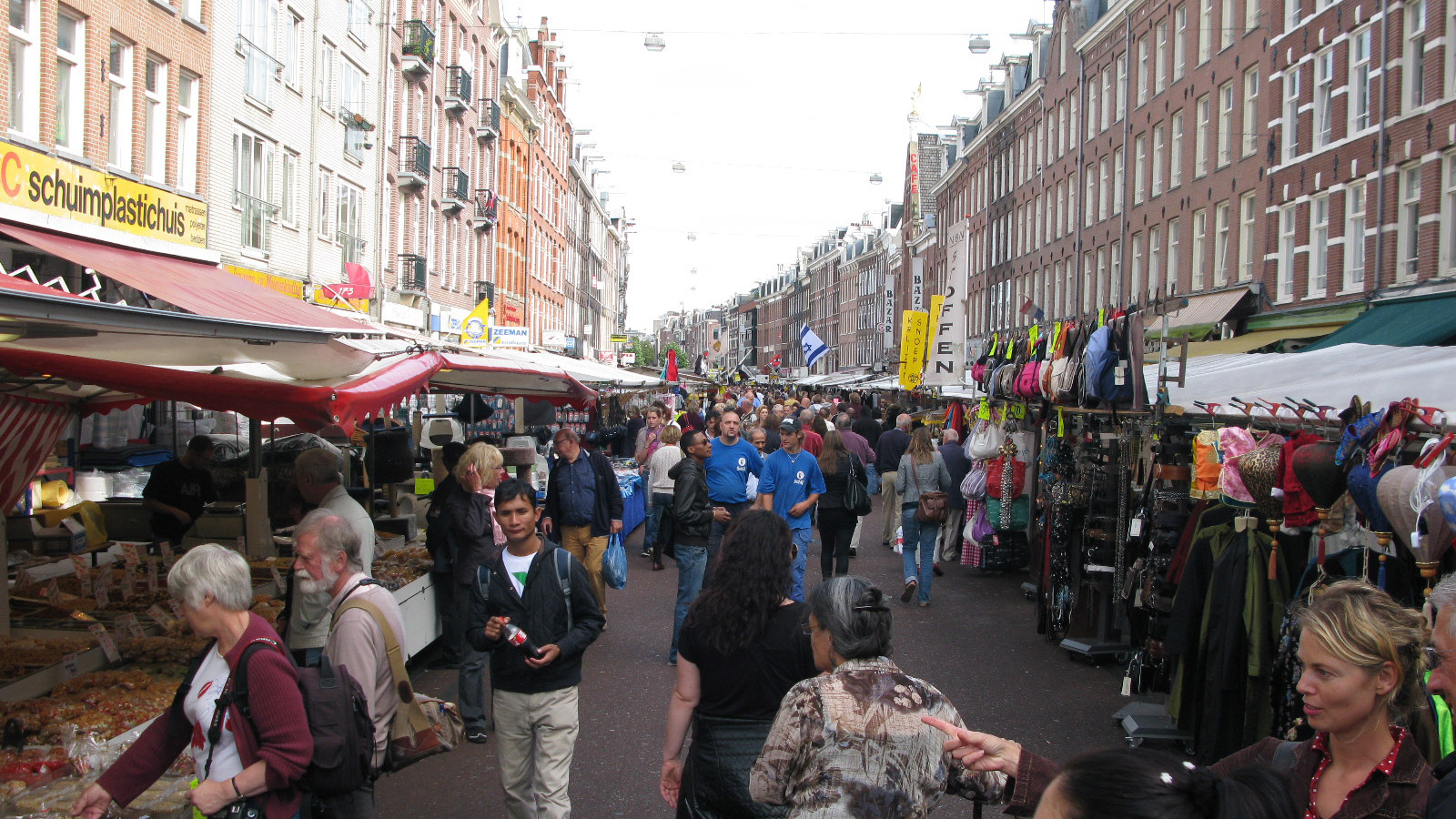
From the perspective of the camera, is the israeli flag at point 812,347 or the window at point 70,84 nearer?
the window at point 70,84

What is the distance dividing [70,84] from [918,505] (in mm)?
12374

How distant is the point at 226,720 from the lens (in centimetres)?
325

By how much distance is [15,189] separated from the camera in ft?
41.1

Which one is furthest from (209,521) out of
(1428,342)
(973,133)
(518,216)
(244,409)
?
(973,133)

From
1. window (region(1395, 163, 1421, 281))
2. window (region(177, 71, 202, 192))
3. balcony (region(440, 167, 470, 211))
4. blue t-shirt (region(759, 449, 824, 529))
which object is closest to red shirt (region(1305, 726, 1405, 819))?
blue t-shirt (region(759, 449, 824, 529))

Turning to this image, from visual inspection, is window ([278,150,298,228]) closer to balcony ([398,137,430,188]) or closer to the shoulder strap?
balcony ([398,137,430,188])

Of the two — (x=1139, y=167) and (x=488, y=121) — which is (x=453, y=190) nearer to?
(x=488, y=121)

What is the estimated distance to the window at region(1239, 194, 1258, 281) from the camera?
25.3 m

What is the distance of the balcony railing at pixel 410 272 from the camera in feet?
95.5

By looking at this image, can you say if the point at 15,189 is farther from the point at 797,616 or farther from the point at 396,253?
the point at 396,253

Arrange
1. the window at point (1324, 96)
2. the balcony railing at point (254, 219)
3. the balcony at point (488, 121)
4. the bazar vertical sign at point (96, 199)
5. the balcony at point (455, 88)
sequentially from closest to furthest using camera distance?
1. the bazar vertical sign at point (96, 199)
2. the balcony railing at point (254, 219)
3. the window at point (1324, 96)
4. the balcony at point (455, 88)
5. the balcony at point (488, 121)

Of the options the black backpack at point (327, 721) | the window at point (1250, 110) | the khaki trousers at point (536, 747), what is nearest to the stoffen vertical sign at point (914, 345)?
the window at point (1250, 110)

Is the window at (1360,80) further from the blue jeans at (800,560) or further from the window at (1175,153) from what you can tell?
the blue jeans at (800,560)

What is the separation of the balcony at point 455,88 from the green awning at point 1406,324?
80.6 feet
